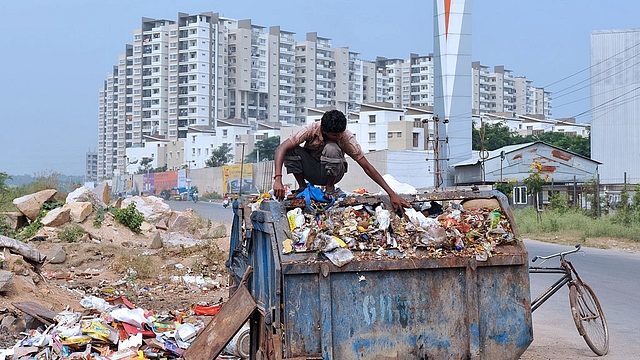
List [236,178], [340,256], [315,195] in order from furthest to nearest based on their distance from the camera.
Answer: [236,178] < [315,195] < [340,256]

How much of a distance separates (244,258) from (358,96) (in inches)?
5844

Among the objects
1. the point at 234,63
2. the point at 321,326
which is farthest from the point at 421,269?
the point at 234,63

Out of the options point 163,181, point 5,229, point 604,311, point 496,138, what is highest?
point 496,138

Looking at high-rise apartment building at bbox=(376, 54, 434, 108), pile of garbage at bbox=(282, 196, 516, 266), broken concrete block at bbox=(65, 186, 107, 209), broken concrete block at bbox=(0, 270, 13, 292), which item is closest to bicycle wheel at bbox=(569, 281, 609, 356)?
pile of garbage at bbox=(282, 196, 516, 266)

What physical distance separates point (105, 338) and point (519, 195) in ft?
145

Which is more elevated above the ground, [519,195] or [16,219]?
[519,195]

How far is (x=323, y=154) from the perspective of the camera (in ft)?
21.3

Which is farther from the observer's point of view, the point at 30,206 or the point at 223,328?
the point at 30,206

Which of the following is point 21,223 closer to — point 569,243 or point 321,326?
point 569,243

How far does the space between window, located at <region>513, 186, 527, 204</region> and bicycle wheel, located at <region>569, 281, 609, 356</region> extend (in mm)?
41543

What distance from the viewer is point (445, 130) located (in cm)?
5456

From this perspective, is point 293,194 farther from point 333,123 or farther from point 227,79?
point 227,79

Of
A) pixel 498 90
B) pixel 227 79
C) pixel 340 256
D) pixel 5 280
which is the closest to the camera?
pixel 340 256

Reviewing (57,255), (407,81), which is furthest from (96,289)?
(407,81)
